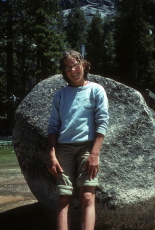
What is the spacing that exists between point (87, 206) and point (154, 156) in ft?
3.46

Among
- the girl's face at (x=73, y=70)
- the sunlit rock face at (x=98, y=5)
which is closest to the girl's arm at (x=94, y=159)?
the girl's face at (x=73, y=70)

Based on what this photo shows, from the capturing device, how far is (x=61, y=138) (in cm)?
304

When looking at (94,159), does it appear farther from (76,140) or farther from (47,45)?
(47,45)

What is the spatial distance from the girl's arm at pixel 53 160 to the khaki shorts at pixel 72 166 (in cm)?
5

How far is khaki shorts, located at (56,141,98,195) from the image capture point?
9.76 ft

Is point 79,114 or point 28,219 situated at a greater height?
point 79,114

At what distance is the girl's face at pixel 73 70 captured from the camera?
3125 mm

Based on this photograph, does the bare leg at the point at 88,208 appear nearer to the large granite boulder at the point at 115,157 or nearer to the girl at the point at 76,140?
the girl at the point at 76,140

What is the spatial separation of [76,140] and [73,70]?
56cm

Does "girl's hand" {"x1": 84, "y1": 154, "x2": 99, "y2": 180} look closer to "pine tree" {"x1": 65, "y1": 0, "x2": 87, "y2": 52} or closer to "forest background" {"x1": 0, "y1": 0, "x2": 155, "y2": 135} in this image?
"forest background" {"x1": 0, "y1": 0, "x2": 155, "y2": 135}

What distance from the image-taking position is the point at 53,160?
300 cm

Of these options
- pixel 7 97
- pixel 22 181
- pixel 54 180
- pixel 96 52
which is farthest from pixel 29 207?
pixel 96 52

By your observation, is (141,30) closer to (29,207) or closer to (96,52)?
(96,52)

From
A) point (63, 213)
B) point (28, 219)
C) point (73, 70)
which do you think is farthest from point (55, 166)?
point (28, 219)
